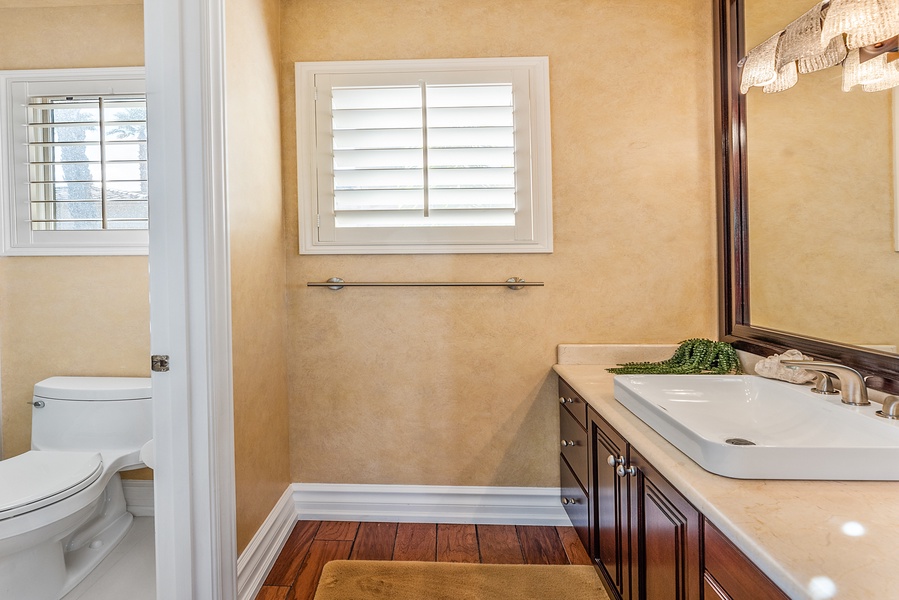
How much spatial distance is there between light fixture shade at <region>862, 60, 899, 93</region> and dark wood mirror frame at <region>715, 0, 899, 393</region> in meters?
0.65

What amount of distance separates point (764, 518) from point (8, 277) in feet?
10.2

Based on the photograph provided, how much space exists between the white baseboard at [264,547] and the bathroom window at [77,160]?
138 cm

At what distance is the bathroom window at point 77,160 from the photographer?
2342 mm

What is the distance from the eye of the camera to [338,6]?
7.47 ft

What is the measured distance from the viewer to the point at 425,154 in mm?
2244

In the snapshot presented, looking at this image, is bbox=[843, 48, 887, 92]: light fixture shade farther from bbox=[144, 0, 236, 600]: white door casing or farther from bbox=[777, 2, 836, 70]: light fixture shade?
bbox=[144, 0, 236, 600]: white door casing

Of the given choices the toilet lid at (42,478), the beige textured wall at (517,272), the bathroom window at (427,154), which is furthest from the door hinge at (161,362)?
the bathroom window at (427,154)

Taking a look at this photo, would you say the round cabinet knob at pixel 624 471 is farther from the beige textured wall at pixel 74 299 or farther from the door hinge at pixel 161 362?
the beige textured wall at pixel 74 299

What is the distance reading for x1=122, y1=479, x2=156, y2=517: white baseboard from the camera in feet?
8.01

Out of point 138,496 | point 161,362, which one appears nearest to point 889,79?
point 161,362

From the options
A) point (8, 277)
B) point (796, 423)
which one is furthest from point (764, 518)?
point (8, 277)

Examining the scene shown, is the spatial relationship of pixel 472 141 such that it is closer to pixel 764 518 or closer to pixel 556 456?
pixel 556 456

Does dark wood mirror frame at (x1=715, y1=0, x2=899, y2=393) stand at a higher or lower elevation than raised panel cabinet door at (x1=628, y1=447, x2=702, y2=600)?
higher

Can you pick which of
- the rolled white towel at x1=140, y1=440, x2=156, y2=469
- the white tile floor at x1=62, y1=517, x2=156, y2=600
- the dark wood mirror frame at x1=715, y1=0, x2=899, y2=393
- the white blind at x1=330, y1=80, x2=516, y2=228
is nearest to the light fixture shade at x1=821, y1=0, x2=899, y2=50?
the dark wood mirror frame at x1=715, y1=0, x2=899, y2=393
